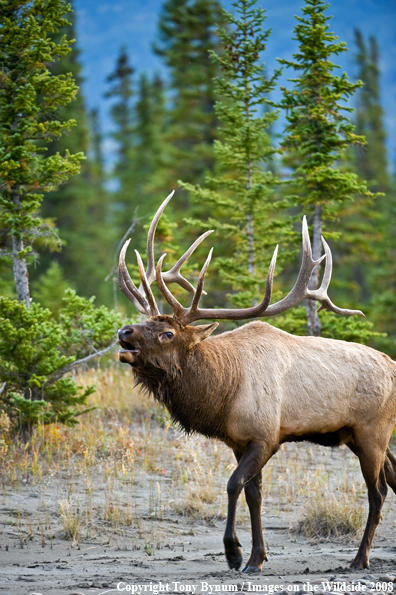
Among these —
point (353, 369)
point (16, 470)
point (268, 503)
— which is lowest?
point (268, 503)

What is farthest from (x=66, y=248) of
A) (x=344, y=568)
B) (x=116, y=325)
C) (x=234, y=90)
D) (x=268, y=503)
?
(x=344, y=568)

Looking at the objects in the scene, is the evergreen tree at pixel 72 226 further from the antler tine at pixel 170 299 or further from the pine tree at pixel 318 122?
the antler tine at pixel 170 299

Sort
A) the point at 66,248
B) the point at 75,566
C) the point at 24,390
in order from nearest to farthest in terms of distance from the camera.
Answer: the point at 75,566 < the point at 24,390 < the point at 66,248

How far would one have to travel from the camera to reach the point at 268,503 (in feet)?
26.4

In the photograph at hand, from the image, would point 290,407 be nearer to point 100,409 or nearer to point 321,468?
point 321,468

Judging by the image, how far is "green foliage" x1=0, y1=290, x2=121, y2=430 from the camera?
7.91 meters

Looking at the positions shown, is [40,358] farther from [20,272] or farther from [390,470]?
[390,470]

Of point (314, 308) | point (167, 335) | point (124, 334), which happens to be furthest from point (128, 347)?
point (314, 308)

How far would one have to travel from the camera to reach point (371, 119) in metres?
47.0

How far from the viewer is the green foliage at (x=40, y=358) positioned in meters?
7.91

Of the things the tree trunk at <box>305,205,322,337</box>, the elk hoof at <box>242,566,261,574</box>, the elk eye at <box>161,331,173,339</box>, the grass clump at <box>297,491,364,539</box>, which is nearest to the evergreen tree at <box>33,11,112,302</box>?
the tree trunk at <box>305,205,322,337</box>

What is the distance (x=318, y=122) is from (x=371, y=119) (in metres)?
38.6

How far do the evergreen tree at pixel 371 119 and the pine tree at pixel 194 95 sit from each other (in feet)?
60.9

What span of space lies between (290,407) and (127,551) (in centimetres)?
216
